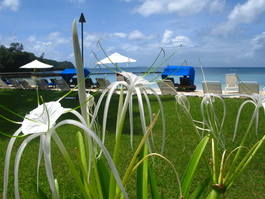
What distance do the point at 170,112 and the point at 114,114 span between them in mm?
1761

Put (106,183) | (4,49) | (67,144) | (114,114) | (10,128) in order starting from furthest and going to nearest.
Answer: (4,49)
(114,114)
(10,128)
(67,144)
(106,183)

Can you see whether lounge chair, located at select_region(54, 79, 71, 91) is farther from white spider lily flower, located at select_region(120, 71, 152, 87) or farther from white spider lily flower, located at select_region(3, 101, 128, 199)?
white spider lily flower, located at select_region(3, 101, 128, 199)

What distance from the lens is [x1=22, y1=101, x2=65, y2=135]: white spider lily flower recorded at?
0.65 meters

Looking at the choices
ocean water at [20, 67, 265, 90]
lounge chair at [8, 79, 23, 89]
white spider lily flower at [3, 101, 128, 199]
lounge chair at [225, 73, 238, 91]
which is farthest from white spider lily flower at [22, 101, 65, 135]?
lounge chair at [8, 79, 23, 89]

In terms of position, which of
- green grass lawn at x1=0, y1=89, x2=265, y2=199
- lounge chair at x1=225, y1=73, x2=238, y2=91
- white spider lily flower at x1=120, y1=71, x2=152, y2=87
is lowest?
green grass lawn at x1=0, y1=89, x2=265, y2=199

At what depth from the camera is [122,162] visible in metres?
4.33

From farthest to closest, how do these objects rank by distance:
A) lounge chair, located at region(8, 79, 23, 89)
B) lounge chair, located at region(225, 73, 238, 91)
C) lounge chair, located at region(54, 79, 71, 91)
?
lounge chair, located at region(8, 79, 23, 89)
lounge chair, located at region(54, 79, 71, 91)
lounge chair, located at region(225, 73, 238, 91)

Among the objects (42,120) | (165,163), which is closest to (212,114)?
(42,120)

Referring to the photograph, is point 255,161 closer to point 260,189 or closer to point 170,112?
point 260,189

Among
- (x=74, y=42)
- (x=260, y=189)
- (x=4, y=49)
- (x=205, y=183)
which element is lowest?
(x=260, y=189)

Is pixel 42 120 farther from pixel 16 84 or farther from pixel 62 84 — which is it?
pixel 16 84

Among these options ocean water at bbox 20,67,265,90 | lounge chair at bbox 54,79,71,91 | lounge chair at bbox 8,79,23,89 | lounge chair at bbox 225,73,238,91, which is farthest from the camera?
lounge chair at bbox 8,79,23,89

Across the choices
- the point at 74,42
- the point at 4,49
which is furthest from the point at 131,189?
the point at 4,49

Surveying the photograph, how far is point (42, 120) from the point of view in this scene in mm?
691
